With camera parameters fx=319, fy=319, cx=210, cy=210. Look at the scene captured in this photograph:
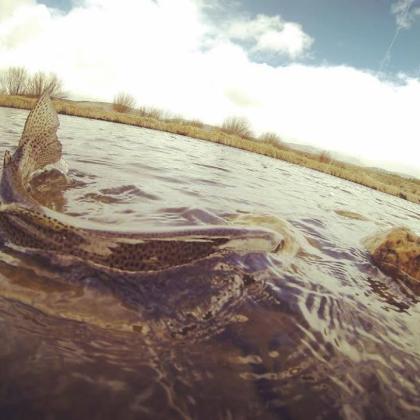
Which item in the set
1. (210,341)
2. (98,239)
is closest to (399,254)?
(210,341)

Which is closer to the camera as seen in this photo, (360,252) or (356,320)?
(356,320)

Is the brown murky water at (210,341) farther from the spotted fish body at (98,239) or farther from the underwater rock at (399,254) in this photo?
the underwater rock at (399,254)

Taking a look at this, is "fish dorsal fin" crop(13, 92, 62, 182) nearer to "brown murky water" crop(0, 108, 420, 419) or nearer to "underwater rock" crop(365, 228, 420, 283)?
"brown murky water" crop(0, 108, 420, 419)

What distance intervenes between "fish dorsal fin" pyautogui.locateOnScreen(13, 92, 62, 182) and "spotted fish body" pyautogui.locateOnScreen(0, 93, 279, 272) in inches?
5.3

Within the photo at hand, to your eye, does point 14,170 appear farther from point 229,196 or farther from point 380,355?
point 229,196

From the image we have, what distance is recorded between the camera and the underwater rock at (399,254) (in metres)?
3.65

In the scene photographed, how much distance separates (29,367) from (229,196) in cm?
438

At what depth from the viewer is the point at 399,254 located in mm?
3742

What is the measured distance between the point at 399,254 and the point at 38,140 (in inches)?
161

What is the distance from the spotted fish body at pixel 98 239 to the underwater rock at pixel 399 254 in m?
2.13

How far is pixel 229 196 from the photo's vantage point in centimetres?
555

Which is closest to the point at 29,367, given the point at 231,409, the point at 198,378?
the point at 198,378

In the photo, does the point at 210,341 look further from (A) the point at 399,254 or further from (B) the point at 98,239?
(A) the point at 399,254

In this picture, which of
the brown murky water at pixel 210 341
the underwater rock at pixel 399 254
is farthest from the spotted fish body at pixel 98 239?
the underwater rock at pixel 399 254
